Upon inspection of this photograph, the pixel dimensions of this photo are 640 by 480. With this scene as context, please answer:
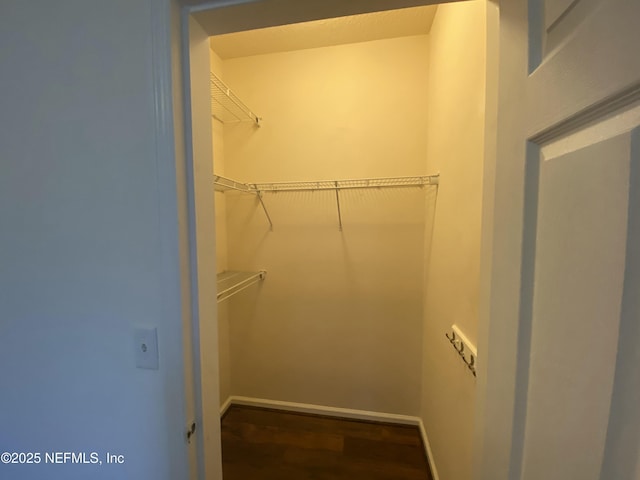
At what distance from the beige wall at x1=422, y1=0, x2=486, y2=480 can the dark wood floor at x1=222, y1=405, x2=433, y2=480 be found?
10.1 inches

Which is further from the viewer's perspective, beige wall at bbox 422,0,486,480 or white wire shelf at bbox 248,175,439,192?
white wire shelf at bbox 248,175,439,192

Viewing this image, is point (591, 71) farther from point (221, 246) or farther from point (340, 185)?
point (221, 246)

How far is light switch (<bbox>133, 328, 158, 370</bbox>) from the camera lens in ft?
2.27

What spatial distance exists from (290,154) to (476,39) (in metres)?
1.28

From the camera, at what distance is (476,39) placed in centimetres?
100

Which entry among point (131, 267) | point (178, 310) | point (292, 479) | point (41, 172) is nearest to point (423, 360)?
point (292, 479)

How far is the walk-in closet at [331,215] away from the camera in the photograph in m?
1.79

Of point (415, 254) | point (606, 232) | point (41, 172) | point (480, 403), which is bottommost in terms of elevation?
point (480, 403)

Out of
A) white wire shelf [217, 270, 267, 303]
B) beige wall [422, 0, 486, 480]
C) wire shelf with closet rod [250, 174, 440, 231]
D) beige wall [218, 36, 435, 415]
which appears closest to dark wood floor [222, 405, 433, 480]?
beige wall [218, 36, 435, 415]

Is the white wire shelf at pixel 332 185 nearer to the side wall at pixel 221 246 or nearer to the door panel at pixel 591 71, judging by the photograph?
the side wall at pixel 221 246

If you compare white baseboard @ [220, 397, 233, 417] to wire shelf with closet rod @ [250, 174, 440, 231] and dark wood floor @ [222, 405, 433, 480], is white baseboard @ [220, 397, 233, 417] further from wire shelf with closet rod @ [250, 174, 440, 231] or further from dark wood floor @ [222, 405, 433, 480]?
wire shelf with closet rod @ [250, 174, 440, 231]

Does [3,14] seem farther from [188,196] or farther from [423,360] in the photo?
[423,360]

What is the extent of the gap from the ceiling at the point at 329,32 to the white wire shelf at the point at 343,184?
942 mm

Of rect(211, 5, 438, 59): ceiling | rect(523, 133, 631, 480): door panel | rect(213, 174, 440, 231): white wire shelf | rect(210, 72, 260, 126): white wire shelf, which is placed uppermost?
rect(211, 5, 438, 59): ceiling
